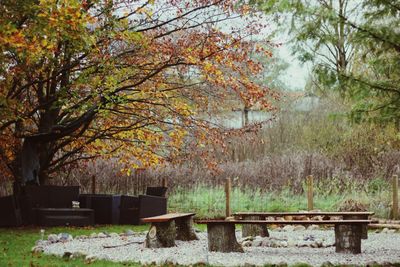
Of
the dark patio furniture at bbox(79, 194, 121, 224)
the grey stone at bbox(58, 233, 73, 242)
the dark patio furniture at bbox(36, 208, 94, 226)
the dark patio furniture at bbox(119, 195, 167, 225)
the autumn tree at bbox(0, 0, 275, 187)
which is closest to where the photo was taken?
the grey stone at bbox(58, 233, 73, 242)

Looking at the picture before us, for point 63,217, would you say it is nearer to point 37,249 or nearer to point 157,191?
point 157,191

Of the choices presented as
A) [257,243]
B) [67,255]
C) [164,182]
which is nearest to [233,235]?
[257,243]

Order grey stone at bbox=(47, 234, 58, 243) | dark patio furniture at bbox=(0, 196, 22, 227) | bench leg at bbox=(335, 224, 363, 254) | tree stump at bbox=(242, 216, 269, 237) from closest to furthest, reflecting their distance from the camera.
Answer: bench leg at bbox=(335, 224, 363, 254)
grey stone at bbox=(47, 234, 58, 243)
tree stump at bbox=(242, 216, 269, 237)
dark patio furniture at bbox=(0, 196, 22, 227)

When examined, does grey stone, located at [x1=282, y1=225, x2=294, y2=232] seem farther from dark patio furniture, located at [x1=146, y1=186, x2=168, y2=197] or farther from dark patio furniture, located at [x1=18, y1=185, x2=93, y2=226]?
dark patio furniture, located at [x1=18, y1=185, x2=93, y2=226]

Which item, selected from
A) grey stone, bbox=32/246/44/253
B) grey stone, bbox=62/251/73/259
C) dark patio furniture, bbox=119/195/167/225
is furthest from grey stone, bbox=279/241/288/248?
dark patio furniture, bbox=119/195/167/225

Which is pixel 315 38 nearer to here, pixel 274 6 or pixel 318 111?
pixel 274 6

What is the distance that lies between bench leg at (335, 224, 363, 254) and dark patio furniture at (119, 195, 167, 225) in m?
6.05

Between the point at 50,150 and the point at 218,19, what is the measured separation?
15.9ft

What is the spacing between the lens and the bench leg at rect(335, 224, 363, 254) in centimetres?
772

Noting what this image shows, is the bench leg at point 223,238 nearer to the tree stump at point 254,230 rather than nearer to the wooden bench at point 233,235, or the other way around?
the wooden bench at point 233,235

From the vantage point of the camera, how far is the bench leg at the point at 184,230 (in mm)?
9484

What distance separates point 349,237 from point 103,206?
692 centimetres

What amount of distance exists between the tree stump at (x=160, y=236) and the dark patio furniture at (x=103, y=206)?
16.5 feet

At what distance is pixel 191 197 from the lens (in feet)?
53.3
